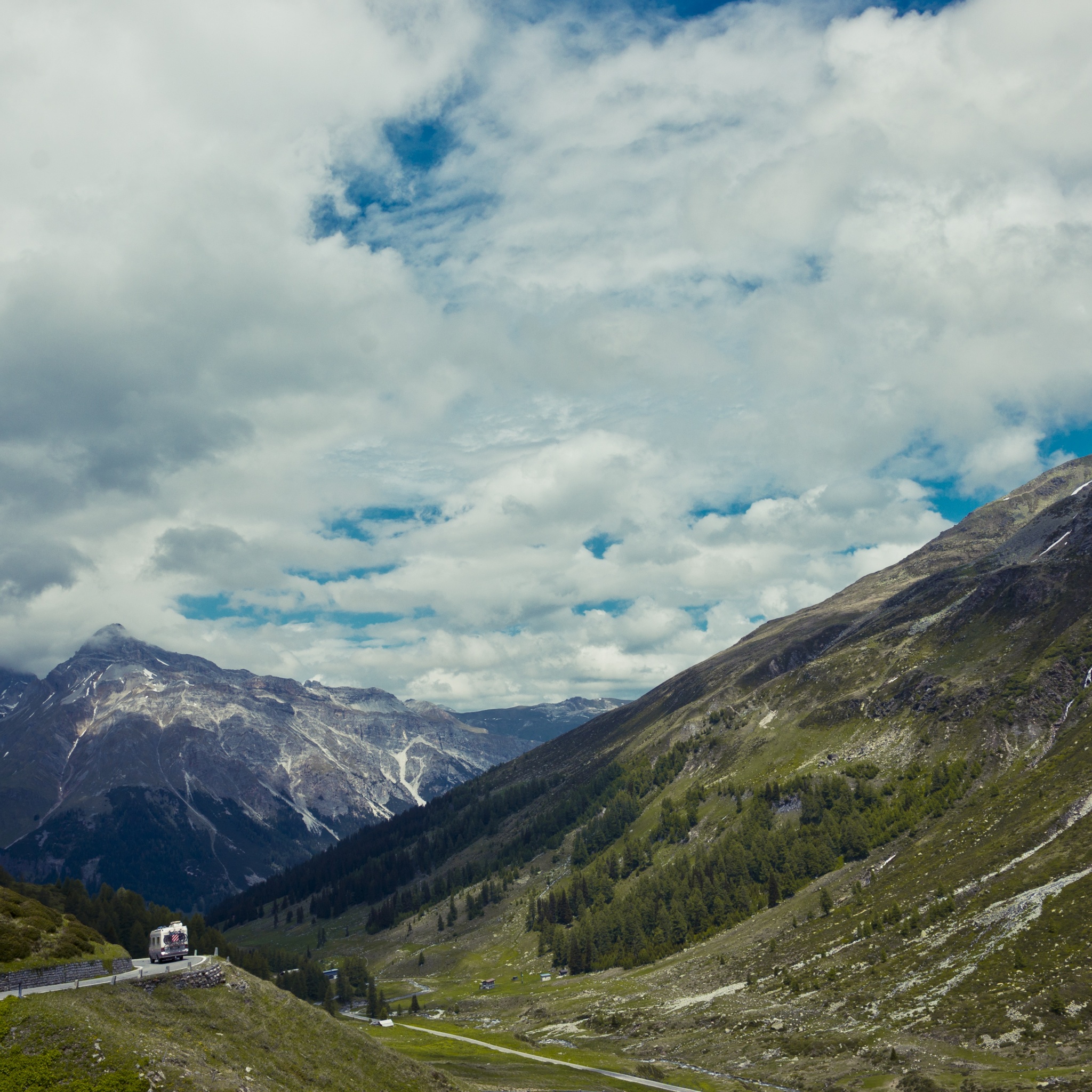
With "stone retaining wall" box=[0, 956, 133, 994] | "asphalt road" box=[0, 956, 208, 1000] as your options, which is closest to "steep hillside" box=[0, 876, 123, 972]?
"stone retaining wall" box=[0, 956, 133, 994]

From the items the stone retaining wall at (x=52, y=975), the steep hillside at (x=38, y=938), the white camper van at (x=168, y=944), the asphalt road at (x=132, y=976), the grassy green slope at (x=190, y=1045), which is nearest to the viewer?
the grassy green slope at (x=190, y=1045)

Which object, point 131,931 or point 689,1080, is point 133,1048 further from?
point 131,931

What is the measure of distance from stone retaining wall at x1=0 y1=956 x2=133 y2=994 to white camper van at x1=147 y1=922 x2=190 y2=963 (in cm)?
655

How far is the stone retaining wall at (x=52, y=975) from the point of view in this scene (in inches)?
2122

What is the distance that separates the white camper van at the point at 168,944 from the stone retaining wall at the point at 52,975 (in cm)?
655

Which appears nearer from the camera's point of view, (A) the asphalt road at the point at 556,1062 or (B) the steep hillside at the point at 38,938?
(B) the steep hillside at the point at 38,938

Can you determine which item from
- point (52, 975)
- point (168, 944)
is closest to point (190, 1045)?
point (52, 975)

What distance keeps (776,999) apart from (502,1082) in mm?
56251

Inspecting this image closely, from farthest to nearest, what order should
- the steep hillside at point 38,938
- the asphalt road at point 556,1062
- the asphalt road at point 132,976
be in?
1. the asphalt road at point 556,1062
2. the steep hillside at point 38,938
3. the asphalt road at point 132,976

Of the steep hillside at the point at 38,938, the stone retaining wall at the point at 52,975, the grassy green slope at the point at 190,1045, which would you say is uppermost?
the steep hillside at the point at 38,938

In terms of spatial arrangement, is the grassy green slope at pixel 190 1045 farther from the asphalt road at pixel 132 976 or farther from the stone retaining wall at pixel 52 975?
the stone retaining wall at pixel 52 975

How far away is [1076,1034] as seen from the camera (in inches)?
3440

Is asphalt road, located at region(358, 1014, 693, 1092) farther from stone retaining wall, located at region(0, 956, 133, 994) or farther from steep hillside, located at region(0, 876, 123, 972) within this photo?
stone retaining wall, located at region(0, 956, 133, 994)

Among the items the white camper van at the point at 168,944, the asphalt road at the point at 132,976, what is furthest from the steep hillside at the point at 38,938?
the white camper van at the point at 168,944
